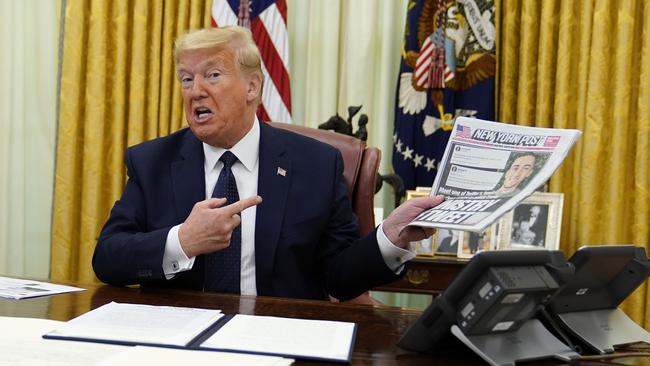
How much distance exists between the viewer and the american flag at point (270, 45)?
376cm

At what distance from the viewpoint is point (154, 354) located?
43.9 inches

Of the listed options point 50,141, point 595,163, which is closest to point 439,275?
point 595,163

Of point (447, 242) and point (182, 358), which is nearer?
point (182, 358)

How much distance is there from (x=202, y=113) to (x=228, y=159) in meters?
0.16

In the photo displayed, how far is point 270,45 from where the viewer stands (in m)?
→ 3.77

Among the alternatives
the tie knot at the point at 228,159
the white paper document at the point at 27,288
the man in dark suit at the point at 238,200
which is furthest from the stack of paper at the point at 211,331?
the tie knot at the point at 228,159

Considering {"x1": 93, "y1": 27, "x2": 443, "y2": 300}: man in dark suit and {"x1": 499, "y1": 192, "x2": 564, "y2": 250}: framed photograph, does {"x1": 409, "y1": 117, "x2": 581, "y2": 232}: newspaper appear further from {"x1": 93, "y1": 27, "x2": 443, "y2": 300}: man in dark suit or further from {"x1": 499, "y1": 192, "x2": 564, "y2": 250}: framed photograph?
{"x1": 499, "y1": 192, "x2": 564, "y2": 250}: framed photograph

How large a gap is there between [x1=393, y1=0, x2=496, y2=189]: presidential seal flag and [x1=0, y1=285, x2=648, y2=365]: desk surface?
2125mm

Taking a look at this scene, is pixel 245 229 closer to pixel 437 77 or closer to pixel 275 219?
pixel 275 219

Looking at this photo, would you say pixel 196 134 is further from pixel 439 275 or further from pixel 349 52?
pixel 349 52

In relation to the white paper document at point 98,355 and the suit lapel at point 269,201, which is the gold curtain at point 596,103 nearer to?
the suit lapel at point 269,201

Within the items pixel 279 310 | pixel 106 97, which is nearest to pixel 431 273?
pixel 279 310

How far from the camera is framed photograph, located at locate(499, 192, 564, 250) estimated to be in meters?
3.21

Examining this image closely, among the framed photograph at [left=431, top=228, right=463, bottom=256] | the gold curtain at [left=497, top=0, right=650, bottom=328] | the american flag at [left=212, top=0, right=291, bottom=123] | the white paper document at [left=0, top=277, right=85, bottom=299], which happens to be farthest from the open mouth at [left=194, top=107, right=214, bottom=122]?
the gold curtain at [left=497, top=0, right=650, bottom=328]
